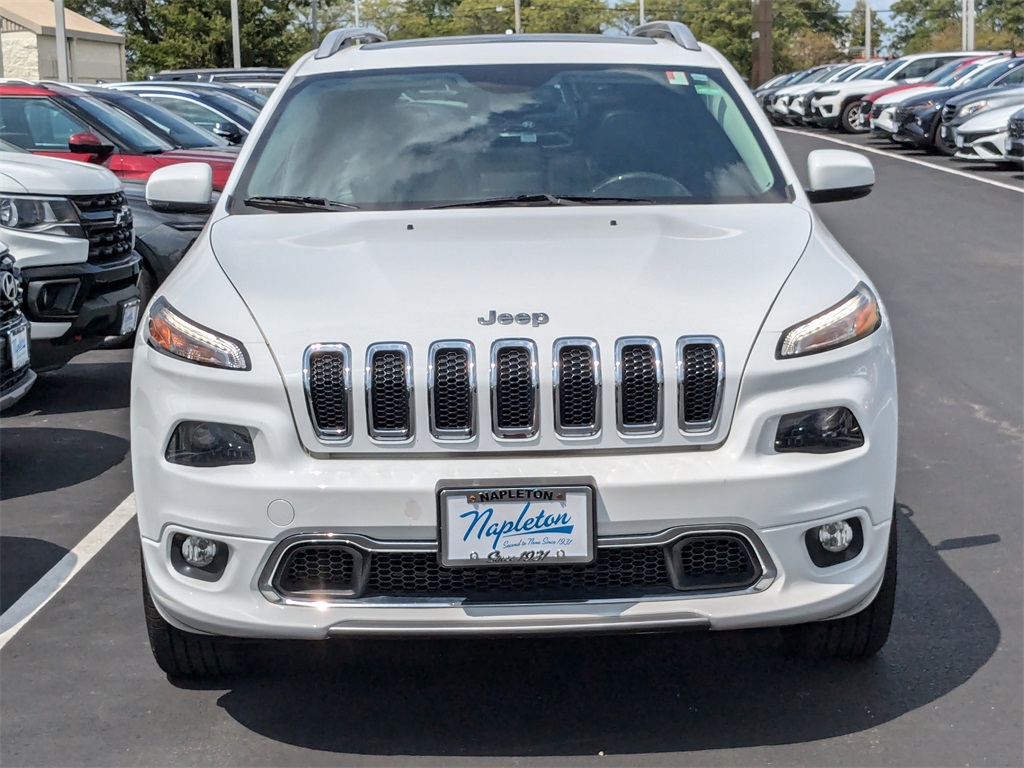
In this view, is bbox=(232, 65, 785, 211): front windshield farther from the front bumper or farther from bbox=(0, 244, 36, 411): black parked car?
bbox=(0, 244, 36, 411): black parked car

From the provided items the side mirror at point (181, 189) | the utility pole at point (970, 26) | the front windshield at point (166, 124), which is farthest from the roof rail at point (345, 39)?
the utility pole at point (970, 26)

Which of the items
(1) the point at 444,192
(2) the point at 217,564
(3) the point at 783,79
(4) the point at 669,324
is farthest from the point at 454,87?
(3) the point at 783,79

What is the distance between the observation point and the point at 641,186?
4.73 metres

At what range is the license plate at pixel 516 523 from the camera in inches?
139

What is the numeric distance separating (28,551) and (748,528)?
3136mm

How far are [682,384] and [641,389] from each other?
0.10 meters

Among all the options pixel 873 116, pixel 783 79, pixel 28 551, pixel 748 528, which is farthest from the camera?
pixel 783 79

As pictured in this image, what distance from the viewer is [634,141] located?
4.92 metres

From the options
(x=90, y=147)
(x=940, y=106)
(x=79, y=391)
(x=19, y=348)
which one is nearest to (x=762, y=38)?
(x=940, y=106)

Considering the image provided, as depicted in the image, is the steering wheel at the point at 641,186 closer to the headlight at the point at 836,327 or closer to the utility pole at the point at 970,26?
the headlight at the point at 836,327

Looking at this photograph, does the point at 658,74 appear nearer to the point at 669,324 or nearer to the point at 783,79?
the point at 669,324

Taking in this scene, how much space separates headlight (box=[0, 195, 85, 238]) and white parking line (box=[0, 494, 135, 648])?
8.31ft

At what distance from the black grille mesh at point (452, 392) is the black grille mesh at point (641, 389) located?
0.39 m

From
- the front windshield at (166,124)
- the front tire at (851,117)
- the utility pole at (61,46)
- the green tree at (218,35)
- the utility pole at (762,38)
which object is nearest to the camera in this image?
the front windshield at (166,124)
